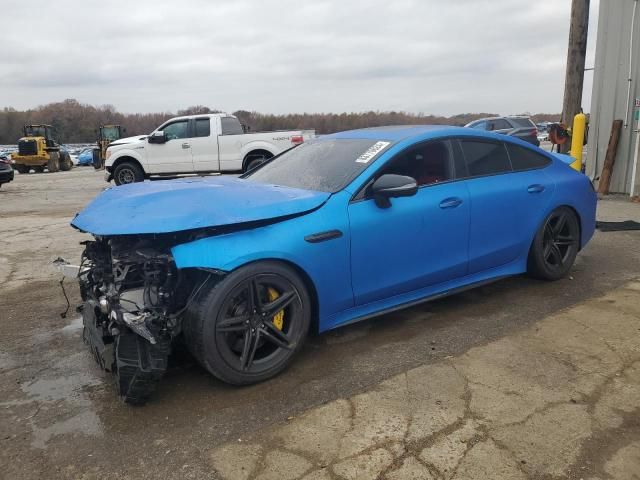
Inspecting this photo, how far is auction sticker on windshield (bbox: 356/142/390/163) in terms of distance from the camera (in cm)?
375

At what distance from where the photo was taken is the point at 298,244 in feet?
10.4

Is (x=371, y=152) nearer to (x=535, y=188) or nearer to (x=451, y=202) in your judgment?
(x=451, y=202)

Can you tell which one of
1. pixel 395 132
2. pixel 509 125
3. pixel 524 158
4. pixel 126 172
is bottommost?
pixel 126 172

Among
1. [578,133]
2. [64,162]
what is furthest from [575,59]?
[64,162]

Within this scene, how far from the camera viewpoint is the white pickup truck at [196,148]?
43.9 ft

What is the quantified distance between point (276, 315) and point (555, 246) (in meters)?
2.90

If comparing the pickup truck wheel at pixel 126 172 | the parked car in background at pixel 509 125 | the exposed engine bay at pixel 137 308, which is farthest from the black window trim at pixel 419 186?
the parked car in background at pixel 509 125

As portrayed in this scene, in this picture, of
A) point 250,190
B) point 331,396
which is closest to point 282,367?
point 331,396

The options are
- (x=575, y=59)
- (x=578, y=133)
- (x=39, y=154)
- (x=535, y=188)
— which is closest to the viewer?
(x=535, y=188)

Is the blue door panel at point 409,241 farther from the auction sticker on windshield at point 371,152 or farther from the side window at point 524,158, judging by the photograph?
the side window at point 524,158

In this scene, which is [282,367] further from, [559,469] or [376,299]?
[559,469]

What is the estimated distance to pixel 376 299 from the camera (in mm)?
3592

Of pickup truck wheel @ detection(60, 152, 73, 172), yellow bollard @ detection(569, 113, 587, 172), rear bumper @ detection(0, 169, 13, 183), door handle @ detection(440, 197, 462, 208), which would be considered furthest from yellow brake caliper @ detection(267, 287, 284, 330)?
pickup truck wheel @ detection(60, 152, 73, 172)

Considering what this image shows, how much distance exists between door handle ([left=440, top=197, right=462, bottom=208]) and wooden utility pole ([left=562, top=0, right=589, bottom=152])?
346 inches
